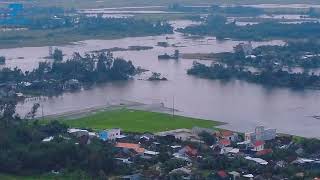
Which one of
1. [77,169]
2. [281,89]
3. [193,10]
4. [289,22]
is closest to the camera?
[77,169]

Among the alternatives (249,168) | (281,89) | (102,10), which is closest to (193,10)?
(102,10)

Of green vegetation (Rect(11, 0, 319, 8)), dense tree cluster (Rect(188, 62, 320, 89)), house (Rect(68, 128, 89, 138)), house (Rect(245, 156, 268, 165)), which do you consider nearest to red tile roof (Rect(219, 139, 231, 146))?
house (Rect(245, 156, 268, 165))

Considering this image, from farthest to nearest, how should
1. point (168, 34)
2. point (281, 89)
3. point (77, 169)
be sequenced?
point (168, 34), point (281, 89), point (77, 169)

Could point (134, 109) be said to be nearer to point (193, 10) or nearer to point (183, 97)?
point (183, 97)

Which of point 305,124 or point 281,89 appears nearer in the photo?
point 305,124

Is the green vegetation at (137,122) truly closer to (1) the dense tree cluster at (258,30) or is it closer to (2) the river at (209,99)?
(2) the river at (209,99)

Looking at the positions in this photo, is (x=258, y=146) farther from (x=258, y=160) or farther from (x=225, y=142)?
(x=258, y=160)
